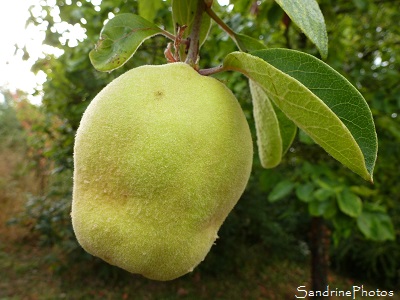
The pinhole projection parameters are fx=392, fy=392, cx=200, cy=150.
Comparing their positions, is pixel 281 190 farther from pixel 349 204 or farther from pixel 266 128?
pixel 266 128

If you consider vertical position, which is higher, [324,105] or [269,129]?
[324,105]

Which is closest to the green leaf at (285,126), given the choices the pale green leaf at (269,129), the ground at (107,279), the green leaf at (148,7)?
the pale green leaf at (269,129)

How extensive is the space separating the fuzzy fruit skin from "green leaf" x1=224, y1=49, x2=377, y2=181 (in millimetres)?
93

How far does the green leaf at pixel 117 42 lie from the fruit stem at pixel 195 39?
0.11 m

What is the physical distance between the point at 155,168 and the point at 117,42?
32 centimetres

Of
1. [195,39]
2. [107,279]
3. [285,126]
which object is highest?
[195,39]

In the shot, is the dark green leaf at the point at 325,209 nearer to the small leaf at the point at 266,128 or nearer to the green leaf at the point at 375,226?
the green leaf at the point at 375,226

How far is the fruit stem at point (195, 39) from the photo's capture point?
0.71 metres

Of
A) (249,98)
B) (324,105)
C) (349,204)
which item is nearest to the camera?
(324,105)

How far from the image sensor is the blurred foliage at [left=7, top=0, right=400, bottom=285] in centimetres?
236

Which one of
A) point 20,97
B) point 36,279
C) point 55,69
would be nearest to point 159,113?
point 55,69

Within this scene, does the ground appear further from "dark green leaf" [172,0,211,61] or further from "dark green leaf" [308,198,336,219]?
"dark green leaf" [172,0,211,61]

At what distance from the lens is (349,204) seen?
2.15 m

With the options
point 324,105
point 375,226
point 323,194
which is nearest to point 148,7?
point 324,105
